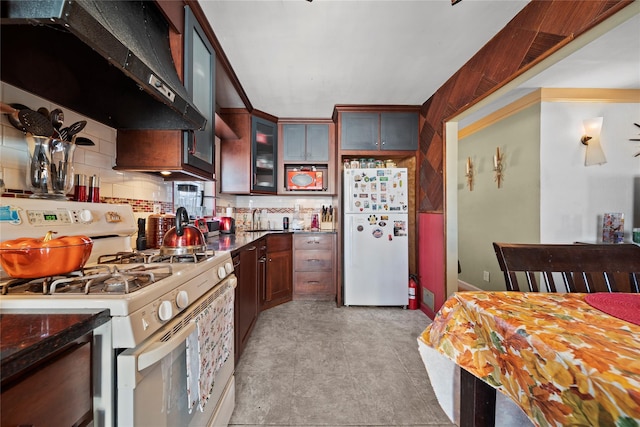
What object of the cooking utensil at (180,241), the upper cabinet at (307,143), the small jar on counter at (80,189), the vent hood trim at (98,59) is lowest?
the cooking utensil at (180,241)

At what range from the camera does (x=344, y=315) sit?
274 cm

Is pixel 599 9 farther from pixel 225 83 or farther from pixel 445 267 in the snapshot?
pixel 225 83

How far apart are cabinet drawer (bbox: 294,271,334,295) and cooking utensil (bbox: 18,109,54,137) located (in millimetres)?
2607

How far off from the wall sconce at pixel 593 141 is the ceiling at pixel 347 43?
1.53 meters

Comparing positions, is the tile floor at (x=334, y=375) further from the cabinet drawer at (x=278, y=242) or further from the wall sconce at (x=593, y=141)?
the wall sconce at (x=593, y=141)

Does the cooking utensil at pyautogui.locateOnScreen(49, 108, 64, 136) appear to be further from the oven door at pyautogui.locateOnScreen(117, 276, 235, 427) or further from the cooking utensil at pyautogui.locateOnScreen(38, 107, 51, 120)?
the oven door at pyautogui.locateOnScreen(117, 276, 235, 427)

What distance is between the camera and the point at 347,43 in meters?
1.84

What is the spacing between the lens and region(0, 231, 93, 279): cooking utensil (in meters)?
0.68

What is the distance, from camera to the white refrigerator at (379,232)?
2.93 metres

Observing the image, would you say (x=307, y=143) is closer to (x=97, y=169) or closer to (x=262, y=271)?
(x=262, y=271)

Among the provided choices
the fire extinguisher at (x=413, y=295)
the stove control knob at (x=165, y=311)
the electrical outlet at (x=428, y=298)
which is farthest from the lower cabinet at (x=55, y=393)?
the fire extinguisher at (x=413, y=295)

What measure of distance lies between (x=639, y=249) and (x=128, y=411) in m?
2.01

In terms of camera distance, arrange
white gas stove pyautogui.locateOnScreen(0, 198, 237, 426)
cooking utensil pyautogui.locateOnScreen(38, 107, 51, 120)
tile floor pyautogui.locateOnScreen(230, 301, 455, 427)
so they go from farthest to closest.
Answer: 1. tile floor pyautogui.locateOnScreen(230, 301, 455, 427)
2. cooking utensil pyautogui.locateOnScreen(38, 107, 51, 120)
3. white gas stove pyautogui.locateOnScreen(0, 198, 237, 426)

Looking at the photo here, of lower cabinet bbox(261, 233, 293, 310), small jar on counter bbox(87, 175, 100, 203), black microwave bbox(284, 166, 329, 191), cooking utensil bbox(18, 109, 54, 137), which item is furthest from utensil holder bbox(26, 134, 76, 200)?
black microwave bbox(284, 166, 329, 191)
